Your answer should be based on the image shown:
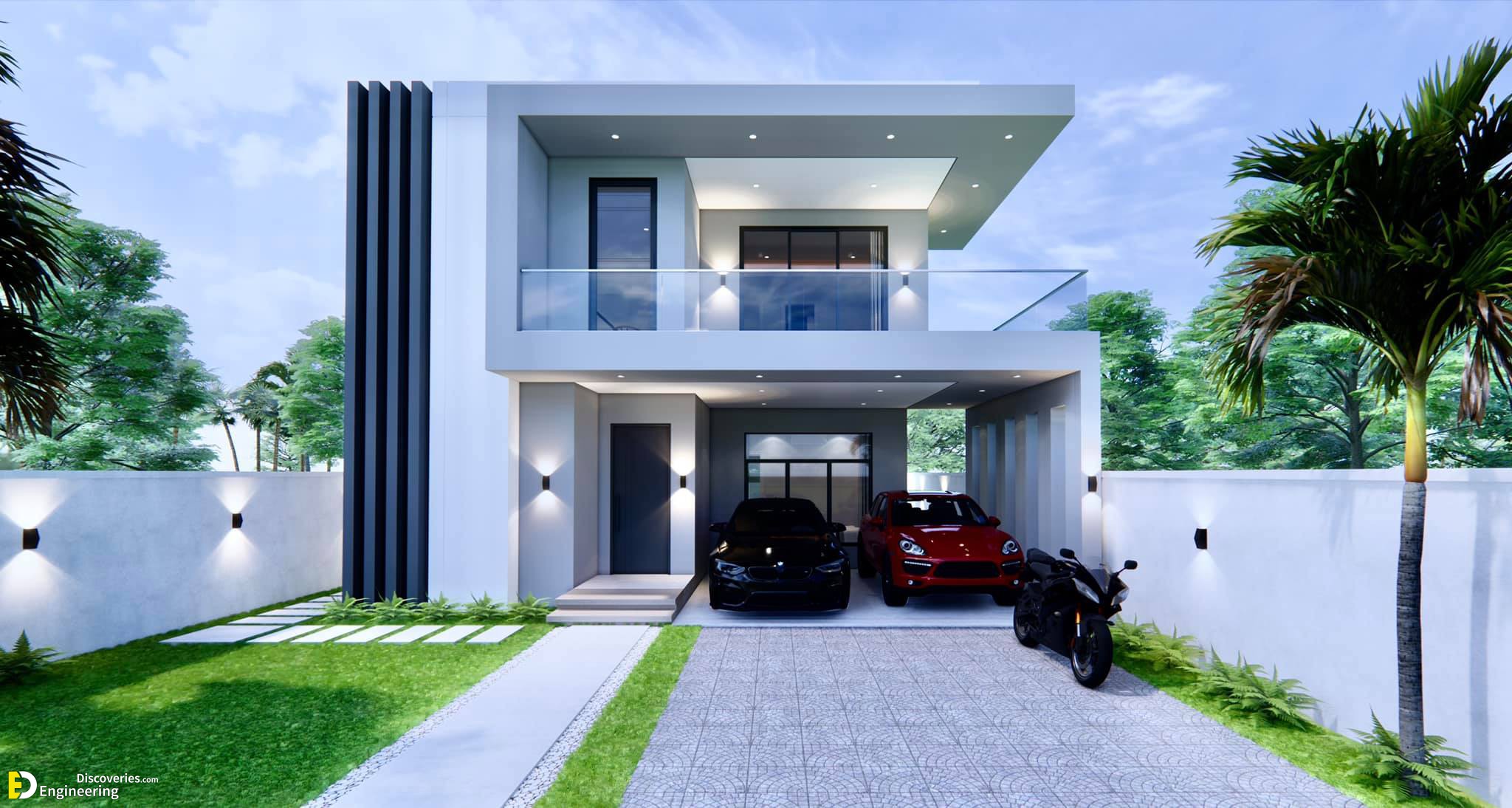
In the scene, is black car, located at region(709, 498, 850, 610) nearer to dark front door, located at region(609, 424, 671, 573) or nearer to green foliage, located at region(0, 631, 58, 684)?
dark front door, located at region(609, 424, 671, 573)

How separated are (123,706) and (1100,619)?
7778 millimetres

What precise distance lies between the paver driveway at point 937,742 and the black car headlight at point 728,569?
169 centimetres

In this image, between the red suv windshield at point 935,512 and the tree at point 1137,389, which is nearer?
the red suv windshield at point 935,512

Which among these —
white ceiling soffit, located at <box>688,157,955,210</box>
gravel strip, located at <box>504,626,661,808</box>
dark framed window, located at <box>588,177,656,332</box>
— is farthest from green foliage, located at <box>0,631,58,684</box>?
white ceiling soffit, located at <box>688,157,955,210</box>

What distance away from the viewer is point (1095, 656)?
6312 millimetres

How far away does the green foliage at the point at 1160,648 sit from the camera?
272 inches

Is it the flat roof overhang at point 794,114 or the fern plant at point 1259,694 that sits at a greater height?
the flat roof overhang at point 794,114

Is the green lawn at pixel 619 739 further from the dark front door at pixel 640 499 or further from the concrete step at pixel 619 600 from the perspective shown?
the dark front door at pixel 640 499

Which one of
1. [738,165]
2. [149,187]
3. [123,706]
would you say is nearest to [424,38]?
[149,187]

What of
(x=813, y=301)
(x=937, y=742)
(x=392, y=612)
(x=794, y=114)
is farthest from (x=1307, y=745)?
(x=392, y=612)

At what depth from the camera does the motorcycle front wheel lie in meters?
6.25

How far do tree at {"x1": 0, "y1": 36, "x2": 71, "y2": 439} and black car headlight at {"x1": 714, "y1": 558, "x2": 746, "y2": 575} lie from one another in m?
6.24

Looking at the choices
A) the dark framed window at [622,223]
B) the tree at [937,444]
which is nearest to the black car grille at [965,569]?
the dark framed window at [622,223]

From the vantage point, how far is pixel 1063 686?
21.3 feet
